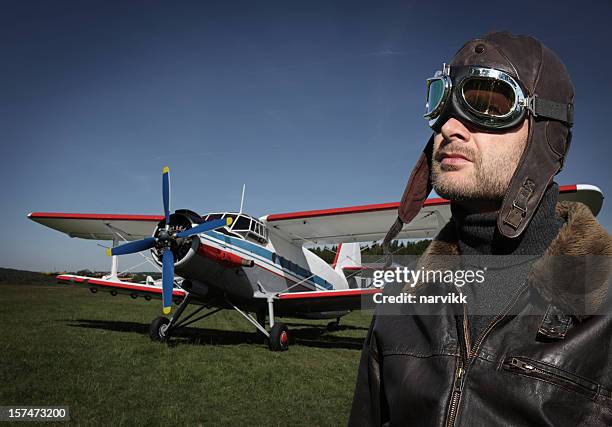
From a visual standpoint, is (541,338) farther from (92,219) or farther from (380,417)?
(92,219)

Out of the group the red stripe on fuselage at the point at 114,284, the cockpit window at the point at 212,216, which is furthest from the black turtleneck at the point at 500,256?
the red stripe on fuselage at the point at 114,284

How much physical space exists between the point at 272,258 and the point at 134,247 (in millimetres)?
3564

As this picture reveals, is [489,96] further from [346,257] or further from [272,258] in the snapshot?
[346,257]

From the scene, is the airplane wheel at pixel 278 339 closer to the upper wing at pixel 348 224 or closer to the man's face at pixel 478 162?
the upper wing at pixel 348 224

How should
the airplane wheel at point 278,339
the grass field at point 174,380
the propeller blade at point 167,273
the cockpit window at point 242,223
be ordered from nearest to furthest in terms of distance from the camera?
the grass field at point 174,380, the propeller blade at point 167,273, the airplane wheel at point 278,339, the cockpit window at point 242,223

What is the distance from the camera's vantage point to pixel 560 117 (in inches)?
45.3

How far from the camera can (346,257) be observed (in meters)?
16.3

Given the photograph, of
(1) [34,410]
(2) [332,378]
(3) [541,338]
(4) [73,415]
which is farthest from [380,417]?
(2) [332,378]

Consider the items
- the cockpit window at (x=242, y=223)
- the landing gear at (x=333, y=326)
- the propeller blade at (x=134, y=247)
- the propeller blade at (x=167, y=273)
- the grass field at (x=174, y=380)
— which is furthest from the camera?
the landing gear at (x=333, y=326)

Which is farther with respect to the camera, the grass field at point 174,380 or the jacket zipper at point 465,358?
the grass field at point 174,380

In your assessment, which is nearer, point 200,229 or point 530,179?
point 530,179

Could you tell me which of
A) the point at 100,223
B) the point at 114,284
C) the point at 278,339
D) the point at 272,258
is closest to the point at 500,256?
the point at 278,339

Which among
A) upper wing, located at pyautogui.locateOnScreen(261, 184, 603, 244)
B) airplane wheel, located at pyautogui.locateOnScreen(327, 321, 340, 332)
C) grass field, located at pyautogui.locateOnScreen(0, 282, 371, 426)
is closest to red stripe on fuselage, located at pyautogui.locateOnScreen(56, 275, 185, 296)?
grass field, located at pyautogui.locateOnScreen(0, 282, 371, 426)

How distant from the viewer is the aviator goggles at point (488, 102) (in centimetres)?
113
